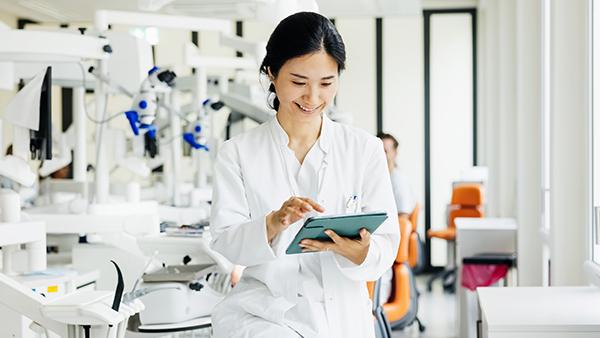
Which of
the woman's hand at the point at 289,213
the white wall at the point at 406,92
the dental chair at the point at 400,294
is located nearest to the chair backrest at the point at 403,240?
the dental chair at the point at 400,294

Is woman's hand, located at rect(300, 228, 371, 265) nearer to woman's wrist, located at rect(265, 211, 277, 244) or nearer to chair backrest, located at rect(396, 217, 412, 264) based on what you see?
woman's wrist, located at rect(265, 211, 277, 244)

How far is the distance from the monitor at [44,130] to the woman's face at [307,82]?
5.27 ft

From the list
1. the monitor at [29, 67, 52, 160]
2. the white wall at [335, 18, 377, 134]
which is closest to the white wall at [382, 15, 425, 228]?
the white wall at [335, 18, 377, 134]

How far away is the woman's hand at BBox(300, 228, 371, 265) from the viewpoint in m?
2.15

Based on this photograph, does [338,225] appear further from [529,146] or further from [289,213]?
[529,146]

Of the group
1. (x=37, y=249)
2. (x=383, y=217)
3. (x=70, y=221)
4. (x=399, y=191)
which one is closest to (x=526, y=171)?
(x=399, y=191)

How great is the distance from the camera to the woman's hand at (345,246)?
2148 millimetres

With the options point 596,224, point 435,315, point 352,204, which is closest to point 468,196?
point 435,315

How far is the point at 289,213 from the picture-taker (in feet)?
6.82

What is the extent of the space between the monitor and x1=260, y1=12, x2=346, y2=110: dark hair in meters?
1.58

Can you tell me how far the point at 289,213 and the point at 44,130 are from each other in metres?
1.86

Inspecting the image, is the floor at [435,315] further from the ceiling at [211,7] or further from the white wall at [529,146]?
the ceiling at [211,7]

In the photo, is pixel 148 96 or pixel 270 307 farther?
pixel 148 96

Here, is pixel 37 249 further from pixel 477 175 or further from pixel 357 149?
pixel 477 175
